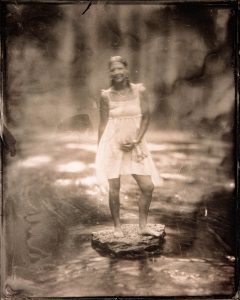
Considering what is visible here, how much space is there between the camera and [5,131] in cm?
252

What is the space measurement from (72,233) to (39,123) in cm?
62

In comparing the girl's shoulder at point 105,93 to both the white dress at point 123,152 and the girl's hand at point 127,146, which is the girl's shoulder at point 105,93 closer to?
the white dress at point 123,152

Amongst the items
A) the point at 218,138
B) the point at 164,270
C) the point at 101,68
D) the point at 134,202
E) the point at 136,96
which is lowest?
the point at 164,270

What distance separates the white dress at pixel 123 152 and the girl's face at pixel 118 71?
2.9 inches

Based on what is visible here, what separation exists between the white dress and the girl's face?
73 millimetres

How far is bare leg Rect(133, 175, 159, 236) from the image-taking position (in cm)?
254

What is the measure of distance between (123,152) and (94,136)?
18cm

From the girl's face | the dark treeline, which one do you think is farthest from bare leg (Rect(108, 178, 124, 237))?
the girl's face

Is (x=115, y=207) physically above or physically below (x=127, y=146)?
below

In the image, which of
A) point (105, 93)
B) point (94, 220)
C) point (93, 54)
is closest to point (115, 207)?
point (94, 220)

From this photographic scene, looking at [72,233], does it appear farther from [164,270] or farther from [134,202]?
[164,270]

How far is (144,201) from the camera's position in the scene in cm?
254

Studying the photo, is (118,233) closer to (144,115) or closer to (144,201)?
(144,201)

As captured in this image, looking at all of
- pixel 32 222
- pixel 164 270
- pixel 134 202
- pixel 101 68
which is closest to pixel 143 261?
pixel 164 270
